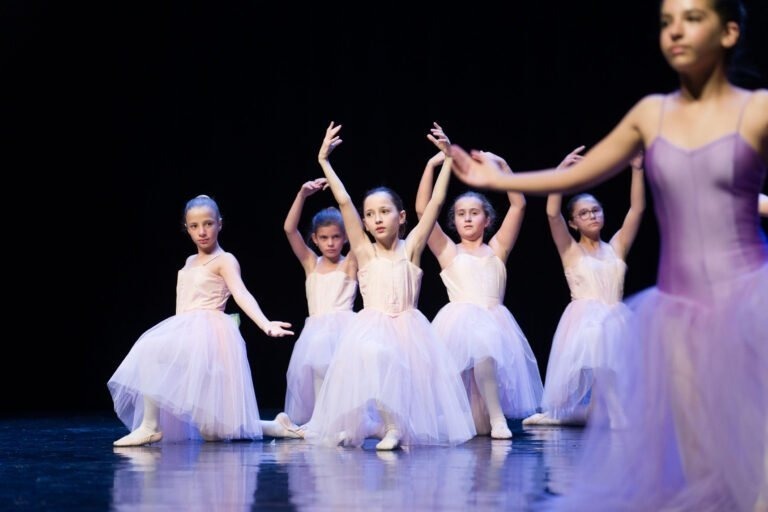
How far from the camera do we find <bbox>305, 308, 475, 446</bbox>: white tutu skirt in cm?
368

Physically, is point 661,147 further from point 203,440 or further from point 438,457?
point 203,440

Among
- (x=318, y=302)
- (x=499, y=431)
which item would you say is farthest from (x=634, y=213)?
(x=318, y=302)

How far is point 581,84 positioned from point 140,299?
2993 millimetres

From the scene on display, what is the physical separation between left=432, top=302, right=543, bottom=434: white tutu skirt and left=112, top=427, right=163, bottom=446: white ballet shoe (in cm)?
123

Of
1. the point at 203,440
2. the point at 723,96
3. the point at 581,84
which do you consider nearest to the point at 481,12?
the point at 581,84

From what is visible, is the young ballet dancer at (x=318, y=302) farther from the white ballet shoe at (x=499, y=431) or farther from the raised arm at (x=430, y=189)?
the white ballet shoe at (x=499, y=431)

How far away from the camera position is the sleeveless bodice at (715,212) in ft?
6.21

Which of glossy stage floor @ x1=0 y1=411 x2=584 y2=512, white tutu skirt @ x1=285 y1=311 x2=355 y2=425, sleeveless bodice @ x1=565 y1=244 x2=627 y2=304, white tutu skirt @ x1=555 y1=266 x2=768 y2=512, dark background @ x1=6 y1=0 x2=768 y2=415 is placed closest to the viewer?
white tutu skirt @ x1=555 y1=266 x2=768 y2=512

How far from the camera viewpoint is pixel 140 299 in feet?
21.2

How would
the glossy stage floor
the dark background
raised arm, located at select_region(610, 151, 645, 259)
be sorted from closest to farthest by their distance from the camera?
the glossy stage floor
raised arm, located at select_region(610, 151, 645, 259)
the dark background

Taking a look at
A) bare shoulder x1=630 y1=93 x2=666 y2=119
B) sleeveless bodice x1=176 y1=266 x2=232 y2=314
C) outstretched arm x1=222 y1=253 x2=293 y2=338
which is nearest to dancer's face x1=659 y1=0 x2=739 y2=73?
bare shoulder x1=630 y1=93 x2=666 y2=119

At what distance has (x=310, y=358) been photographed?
15.2ft

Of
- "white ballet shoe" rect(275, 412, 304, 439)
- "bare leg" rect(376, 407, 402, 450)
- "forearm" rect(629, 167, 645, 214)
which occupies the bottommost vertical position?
"white ballet shoe" rect(275, 412, 304, 439)

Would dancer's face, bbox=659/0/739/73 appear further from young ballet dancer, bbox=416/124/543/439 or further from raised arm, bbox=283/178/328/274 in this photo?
raised arm, bbox=283/178/328/274
